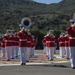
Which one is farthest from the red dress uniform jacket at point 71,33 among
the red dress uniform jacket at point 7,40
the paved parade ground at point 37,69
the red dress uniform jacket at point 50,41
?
the red dress uniform jacket at point 7,40

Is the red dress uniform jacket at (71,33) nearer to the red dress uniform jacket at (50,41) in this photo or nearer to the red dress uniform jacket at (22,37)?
the red dress uniform jacket at (22,37)

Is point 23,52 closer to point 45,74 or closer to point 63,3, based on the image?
point 45,74

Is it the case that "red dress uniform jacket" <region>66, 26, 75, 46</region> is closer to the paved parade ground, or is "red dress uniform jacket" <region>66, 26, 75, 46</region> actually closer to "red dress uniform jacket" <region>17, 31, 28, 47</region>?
the paved parade ground

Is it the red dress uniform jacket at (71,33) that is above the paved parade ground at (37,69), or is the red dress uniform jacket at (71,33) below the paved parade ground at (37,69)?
above

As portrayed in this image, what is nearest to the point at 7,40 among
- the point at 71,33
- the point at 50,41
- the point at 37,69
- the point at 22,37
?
the point at 50,41

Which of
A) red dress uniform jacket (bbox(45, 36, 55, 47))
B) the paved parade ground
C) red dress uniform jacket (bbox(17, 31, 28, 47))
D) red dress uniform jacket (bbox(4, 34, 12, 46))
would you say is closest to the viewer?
the paved parade ground

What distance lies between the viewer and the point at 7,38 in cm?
2628

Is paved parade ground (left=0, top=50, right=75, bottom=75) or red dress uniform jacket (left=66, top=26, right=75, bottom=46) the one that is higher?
red dress uniform jacket (left=66, top=26, right=75, bottom=46)

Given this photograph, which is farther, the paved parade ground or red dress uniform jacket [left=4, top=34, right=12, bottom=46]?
red dress uniform jacket [left=4, top=34, right=12, bottom=46]

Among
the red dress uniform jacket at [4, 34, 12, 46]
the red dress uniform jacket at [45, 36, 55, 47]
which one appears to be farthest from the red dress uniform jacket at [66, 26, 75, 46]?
the red dress uniform jacket at [4, 34, 12, 46]

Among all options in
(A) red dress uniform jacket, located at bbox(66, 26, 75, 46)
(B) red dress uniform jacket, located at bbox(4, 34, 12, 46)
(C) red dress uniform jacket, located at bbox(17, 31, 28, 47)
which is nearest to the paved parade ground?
(C) red dress uniform jacket, located at bbox(17, 31, 28, 47)

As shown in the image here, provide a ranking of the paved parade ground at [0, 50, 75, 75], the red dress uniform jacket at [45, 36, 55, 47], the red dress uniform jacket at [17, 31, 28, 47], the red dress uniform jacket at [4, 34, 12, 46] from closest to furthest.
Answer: the paved parade ground at [0, 50, 75, 75] → the red dress uniform jacket at [17, 31, 28, 47] → the red dress uniform jacket at [45, 36, 55, 47] → the red dress uniform jacket at [4, 34, 12, 46]

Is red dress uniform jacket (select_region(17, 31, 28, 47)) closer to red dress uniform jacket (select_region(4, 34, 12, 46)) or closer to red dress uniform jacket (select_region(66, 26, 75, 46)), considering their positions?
red dress uniform jacket (select_region(66, 26, 75, 46))

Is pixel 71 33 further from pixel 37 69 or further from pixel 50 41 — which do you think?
pixel 50 41
